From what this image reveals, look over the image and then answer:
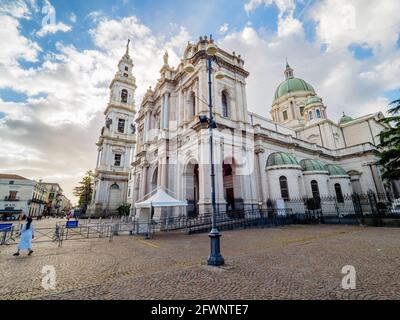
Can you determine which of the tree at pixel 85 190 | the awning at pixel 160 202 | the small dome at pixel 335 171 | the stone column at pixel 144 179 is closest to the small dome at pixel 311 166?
the small dome at pixel 335 171

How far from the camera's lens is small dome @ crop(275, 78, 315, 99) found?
144 feet

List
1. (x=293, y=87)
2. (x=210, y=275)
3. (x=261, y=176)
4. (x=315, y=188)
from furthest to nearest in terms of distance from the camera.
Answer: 1. (x=293, y=87)
2. (x=315, y=188)
3. (x=261, y=176)
4. (x=210, y=275)

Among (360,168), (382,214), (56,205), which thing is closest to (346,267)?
(382,214)

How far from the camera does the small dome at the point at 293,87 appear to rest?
43756 millimetres

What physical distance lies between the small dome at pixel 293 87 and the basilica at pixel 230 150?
8077mm

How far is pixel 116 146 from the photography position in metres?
42.8

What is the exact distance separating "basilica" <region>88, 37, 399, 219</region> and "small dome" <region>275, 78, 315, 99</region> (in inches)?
318

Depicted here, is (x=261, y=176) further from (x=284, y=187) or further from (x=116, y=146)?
(x=116, y=146)

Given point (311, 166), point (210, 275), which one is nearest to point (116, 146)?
point (311, 166)

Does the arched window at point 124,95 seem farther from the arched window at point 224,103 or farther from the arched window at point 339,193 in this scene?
the arched window at point 339,193

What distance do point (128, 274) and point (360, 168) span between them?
3634cm

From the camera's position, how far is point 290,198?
20.6 m

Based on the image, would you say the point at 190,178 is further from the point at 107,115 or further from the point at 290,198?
the point at 107,115

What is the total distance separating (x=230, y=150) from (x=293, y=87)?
33611mm
